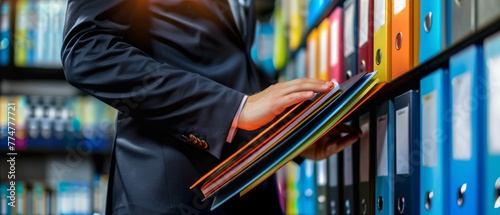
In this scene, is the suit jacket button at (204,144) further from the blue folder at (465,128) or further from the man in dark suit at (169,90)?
the blue folder at (465,128)

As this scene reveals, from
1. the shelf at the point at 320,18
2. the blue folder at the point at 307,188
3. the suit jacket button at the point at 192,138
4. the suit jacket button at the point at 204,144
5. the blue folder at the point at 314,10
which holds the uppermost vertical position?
the blue folder at the point at 314,10

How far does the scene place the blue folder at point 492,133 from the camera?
2.52 ft

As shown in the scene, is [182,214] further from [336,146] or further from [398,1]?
[398,1]

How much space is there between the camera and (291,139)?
91 centimetres

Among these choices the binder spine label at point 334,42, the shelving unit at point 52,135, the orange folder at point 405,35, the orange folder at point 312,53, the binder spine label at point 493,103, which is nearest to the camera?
the binder spine label at point 493,103

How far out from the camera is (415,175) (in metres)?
1.00

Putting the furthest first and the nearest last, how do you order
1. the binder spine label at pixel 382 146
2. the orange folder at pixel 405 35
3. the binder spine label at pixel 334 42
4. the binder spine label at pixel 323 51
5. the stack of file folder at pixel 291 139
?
the binder spine label at pixel 323 51 → the binder spine label at pixel 334 42 → the binder spine label at pixel 382 146 → the orange folder at pixel 405 35 → the stack of file folder at pixel 291 139

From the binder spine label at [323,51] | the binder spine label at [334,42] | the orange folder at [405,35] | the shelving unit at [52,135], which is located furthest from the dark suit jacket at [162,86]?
the shelving unit at [52,135]

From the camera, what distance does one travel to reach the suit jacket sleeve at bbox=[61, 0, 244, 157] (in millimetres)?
964

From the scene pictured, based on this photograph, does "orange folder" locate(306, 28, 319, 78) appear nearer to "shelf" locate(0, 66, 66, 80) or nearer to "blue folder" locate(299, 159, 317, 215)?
"blue folder" locate(299, 159, 317, 215)

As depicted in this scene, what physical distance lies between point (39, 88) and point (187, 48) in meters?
2.81

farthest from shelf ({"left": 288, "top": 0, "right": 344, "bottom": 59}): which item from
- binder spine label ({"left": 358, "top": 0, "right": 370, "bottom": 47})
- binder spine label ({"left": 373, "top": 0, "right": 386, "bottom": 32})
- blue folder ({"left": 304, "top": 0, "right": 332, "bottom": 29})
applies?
binder spine label ({"left": 373, "top": 0, "right": 386, "bottom": 32})

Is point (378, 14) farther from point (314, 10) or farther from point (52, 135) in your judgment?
point (52, 135)

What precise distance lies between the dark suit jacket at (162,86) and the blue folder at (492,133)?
0.35 meters
